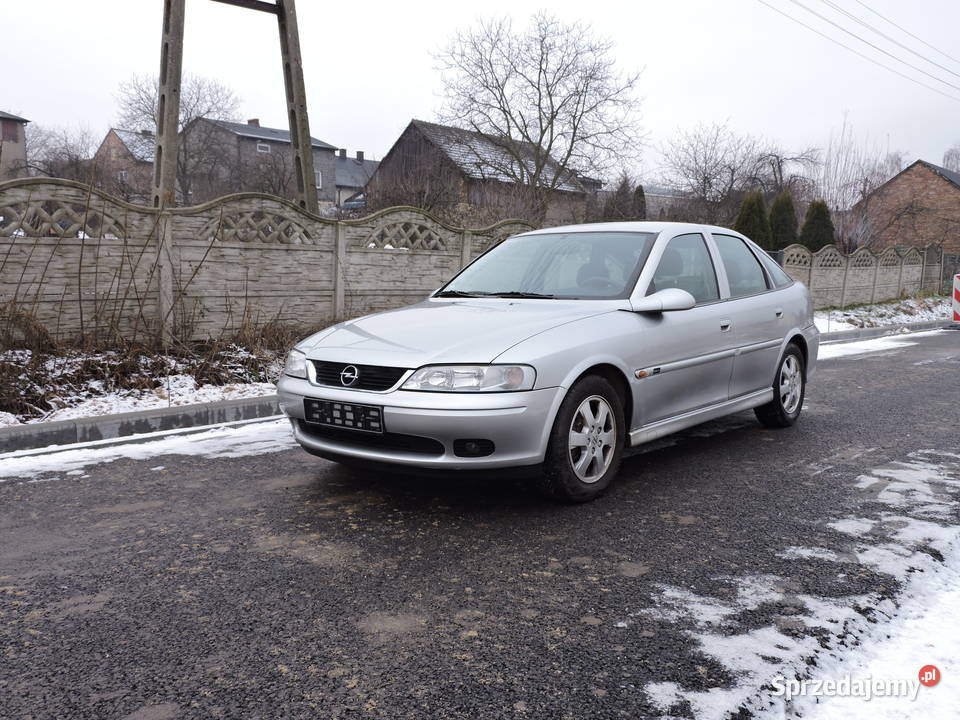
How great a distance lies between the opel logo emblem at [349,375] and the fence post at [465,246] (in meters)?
7.12

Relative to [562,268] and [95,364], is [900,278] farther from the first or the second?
[95,364]

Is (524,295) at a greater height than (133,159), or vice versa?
(133,159)

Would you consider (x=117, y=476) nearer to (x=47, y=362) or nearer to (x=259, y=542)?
(x=259, y=542)

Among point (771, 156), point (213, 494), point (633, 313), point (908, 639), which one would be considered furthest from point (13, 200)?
point (771, 156)

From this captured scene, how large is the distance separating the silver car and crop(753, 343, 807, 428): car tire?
8cm

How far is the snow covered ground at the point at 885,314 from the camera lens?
17297mm

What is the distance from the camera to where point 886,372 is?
32.2 ft

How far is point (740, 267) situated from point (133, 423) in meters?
4.78

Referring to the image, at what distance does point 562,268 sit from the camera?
517cm

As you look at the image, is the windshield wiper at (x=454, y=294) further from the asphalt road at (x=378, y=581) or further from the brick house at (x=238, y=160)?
the brick house at (x=238, y=160)

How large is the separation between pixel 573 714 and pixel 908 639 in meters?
1.33

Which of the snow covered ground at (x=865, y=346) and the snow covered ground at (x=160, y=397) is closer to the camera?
the snow covered ground at (x=160, y=397)

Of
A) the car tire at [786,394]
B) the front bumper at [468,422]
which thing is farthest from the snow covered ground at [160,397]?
the car tire at [786,394]

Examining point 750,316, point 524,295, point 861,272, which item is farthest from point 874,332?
point 524,295
